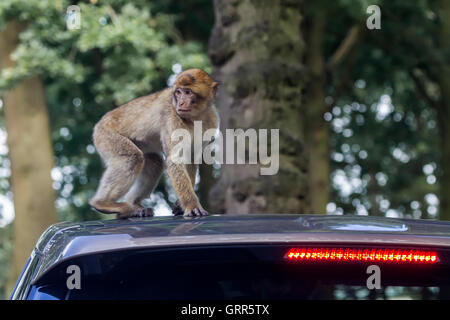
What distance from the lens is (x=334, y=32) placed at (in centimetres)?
1620

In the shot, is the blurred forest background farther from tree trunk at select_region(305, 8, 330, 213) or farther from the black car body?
the black car body

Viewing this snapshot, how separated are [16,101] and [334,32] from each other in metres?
6.00

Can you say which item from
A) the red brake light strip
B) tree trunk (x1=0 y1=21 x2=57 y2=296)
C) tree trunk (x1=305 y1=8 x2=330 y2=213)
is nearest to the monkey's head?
the red brake light strip

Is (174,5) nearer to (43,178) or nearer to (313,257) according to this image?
(43,178)

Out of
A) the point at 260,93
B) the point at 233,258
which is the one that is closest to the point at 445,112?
the point at 260,93

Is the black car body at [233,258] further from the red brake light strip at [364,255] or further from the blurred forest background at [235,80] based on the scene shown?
the blurred forest background at [235,80]

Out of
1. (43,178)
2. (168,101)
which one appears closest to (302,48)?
(168,101)

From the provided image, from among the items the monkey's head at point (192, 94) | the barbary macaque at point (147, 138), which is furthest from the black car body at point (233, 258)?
the monkey's head at point (192, 94)

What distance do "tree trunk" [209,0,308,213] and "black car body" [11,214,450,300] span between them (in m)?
5.49

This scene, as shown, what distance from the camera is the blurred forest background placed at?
8695 millimetres

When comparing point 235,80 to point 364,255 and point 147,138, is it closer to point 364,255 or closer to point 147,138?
point 147,138

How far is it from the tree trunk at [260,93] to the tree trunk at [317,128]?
5008 millimetres

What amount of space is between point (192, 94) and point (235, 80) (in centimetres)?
248

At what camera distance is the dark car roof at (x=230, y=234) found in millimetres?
2340
